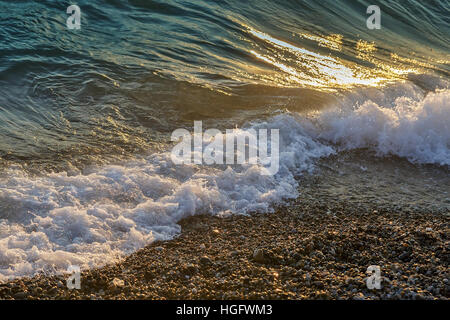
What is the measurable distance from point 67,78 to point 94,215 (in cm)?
471

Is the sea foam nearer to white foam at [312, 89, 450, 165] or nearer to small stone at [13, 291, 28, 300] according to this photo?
white foam at [312, 89, 450, 165]

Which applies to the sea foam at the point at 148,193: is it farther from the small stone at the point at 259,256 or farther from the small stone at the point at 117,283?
the small stone at the point at 259,256

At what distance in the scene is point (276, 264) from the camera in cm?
399

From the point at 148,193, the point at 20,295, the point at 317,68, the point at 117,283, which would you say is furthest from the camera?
the point at 317,68

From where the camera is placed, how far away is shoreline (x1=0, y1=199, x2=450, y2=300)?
3564 mm

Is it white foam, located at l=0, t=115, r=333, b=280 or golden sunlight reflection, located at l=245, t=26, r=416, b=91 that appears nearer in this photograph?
white foam, located at l=0, t=115, r=333, b=280

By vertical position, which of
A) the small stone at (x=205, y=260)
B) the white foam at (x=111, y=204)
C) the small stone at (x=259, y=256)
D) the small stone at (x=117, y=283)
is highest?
the white foam at (x=111, y=204)

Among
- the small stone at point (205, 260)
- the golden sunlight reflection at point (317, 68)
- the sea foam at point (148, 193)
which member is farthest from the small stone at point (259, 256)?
A: the golden sunlight reflection at point (317, 68)

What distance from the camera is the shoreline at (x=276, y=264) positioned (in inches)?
140

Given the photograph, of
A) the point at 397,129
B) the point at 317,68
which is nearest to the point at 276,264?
the point at 397,129

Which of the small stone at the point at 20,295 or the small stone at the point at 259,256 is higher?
the small stone at the point at 259,256

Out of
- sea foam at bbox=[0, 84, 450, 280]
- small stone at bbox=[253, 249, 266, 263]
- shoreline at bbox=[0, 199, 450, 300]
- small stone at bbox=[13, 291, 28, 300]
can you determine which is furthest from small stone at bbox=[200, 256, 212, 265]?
small stone at bbox=[13, 291, 28, 300]

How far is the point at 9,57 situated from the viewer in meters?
9.18

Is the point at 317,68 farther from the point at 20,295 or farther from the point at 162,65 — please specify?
the point at 20,295
